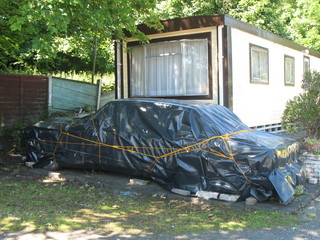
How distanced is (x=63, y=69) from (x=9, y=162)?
13.8 meters

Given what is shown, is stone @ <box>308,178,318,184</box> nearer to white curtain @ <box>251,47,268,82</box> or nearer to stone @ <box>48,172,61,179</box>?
white curtain @ <box>251,47,268,82</box>

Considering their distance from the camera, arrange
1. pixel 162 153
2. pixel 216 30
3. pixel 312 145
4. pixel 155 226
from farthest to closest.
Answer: pixel 216 30 → pixel 312 145 → pixel 162 153 → pixel 155 226

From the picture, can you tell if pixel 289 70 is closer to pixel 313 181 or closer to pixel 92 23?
pixel 313 181

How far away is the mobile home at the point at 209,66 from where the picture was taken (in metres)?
9.00

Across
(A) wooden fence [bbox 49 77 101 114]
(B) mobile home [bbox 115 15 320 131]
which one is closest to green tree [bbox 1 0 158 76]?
(B) mobile home [bbox 115 15 320 131]

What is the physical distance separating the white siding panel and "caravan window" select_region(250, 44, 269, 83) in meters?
0.16

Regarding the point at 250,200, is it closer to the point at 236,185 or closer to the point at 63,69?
the point at 236,185

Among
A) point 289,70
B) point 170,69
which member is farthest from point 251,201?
point 289,70

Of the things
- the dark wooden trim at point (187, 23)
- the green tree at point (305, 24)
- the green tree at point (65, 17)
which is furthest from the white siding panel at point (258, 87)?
the green tree at point (305, 24)

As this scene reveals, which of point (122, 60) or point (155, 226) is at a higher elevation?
point (122, 60)

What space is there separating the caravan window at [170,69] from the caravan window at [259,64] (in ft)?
5.74

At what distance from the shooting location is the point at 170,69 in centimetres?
995

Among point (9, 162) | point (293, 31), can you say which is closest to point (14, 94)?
point (9, 162)

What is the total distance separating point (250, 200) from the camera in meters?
5.26
